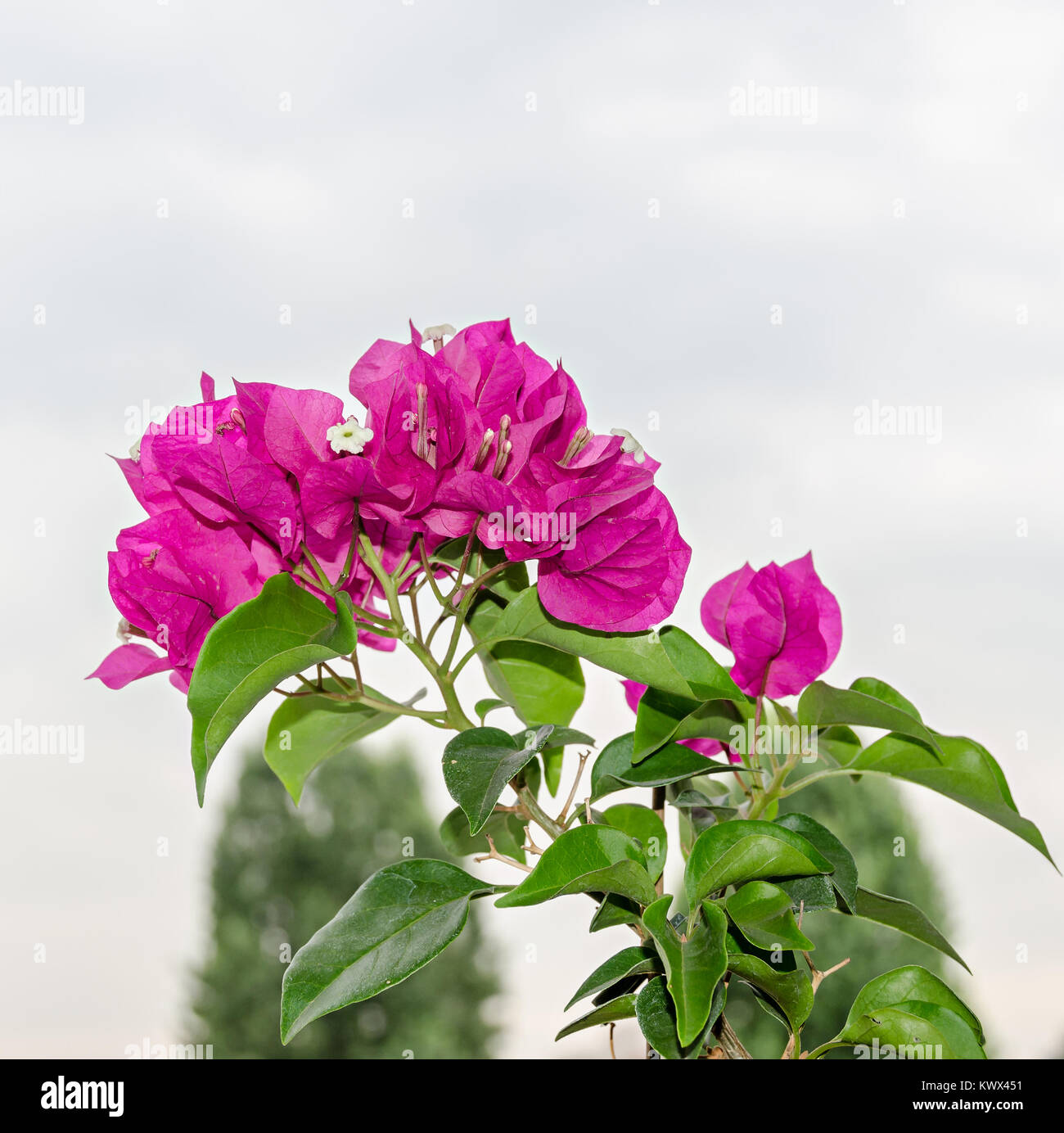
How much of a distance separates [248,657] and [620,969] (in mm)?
215

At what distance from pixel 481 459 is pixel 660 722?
166mm

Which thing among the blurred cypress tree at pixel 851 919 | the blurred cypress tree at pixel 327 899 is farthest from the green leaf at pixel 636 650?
the blurred cypress tree at pixel 327 899

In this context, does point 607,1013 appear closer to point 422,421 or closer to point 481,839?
point 481,839

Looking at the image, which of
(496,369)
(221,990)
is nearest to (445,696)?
(496,369)

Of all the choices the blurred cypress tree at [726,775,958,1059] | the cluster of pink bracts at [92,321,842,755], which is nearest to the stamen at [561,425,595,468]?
the cluster of pink bracts at [92,321,842,755]

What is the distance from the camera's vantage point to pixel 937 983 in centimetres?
52

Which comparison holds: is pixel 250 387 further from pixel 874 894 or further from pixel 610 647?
pixel 874 894

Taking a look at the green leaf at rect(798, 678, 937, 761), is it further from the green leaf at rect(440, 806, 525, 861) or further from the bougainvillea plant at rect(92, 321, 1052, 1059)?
the green leaf at rect(440, 806, 525, 861)

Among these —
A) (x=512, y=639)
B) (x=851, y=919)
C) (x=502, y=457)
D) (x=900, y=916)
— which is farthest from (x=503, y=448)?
(x=851, y=919)

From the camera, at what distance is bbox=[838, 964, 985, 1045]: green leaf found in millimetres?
510

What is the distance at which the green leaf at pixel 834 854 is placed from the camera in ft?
1.56

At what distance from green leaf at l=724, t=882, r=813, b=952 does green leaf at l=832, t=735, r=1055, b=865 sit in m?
0.14

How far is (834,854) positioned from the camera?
50cm
